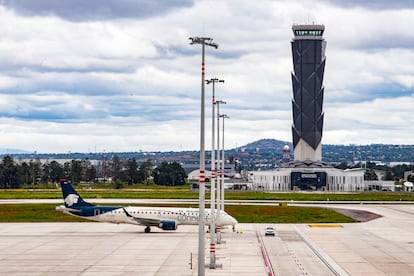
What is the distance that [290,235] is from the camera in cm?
8956

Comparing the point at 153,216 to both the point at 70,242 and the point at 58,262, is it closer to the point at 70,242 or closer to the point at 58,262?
the point at 70,242

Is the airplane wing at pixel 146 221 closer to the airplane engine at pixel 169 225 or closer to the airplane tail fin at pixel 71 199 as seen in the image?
the airplane engine at pixel 169 225

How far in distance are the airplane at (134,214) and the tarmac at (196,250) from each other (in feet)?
4.81

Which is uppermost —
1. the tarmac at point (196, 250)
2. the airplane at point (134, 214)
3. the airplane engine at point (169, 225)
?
the airplane at point (134, 214)

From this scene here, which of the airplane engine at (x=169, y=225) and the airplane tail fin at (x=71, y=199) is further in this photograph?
the airplane engine at (x=169, y=225)

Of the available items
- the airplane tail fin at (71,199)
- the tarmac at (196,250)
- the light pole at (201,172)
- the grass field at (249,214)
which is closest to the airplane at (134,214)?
the airplane tail fin at (71,199)

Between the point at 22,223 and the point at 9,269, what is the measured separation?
45426 millimetres

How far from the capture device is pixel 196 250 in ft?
239

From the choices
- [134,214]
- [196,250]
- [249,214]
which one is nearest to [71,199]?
[134,214]

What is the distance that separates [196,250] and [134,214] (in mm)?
19919

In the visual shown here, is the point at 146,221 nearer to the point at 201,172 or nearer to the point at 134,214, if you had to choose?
the point at 134,214

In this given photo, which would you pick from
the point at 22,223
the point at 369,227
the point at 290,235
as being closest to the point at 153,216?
the point at 290,235

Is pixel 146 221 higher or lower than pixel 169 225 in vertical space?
higher

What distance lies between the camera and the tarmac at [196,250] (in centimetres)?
6056
